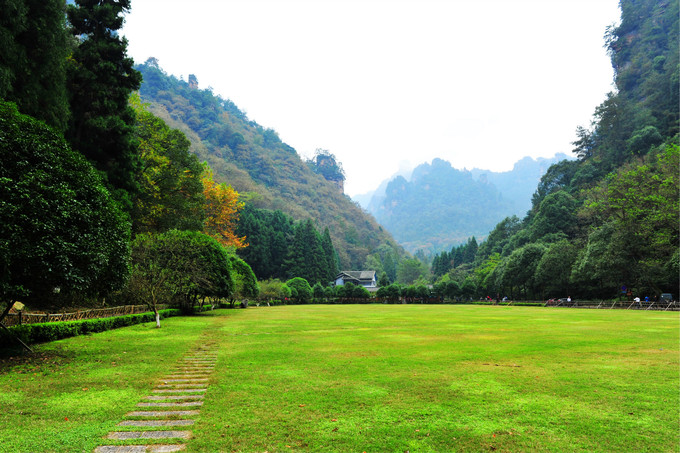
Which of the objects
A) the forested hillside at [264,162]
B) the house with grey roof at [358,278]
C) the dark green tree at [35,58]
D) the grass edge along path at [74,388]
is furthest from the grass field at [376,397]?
the forested hillside at [264,162]

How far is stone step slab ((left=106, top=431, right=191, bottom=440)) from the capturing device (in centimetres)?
479

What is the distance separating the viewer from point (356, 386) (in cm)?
732

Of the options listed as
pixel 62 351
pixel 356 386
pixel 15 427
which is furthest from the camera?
pixel 62 351

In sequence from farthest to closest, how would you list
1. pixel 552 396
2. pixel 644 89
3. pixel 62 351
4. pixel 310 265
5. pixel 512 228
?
pixel 512 228 → pixel 310 265 → pixel 644 89 → pixel 62 351 → pixel 552 396

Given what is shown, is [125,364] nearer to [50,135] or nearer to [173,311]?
[50,135]

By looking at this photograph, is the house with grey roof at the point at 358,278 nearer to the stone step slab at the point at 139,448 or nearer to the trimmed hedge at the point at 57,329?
the trimmed hedge at the point at 57,329

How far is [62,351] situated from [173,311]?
682 inches

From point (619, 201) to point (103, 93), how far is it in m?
53.3

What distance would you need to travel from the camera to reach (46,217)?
8578 millimetres

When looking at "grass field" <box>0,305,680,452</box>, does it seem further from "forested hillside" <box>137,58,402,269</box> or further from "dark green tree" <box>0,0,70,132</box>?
"forested hillside" <box>137,58,402,269</box>

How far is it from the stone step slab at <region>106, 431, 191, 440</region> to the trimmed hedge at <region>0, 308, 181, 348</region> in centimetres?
893

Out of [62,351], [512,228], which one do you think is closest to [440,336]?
[62,351]

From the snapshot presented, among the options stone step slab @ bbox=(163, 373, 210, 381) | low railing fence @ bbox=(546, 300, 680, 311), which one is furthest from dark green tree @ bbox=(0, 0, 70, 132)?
low railing fence @ bbox=(546, 300, 680, 311)

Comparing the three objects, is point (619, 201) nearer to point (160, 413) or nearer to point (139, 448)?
point (160, 413)
